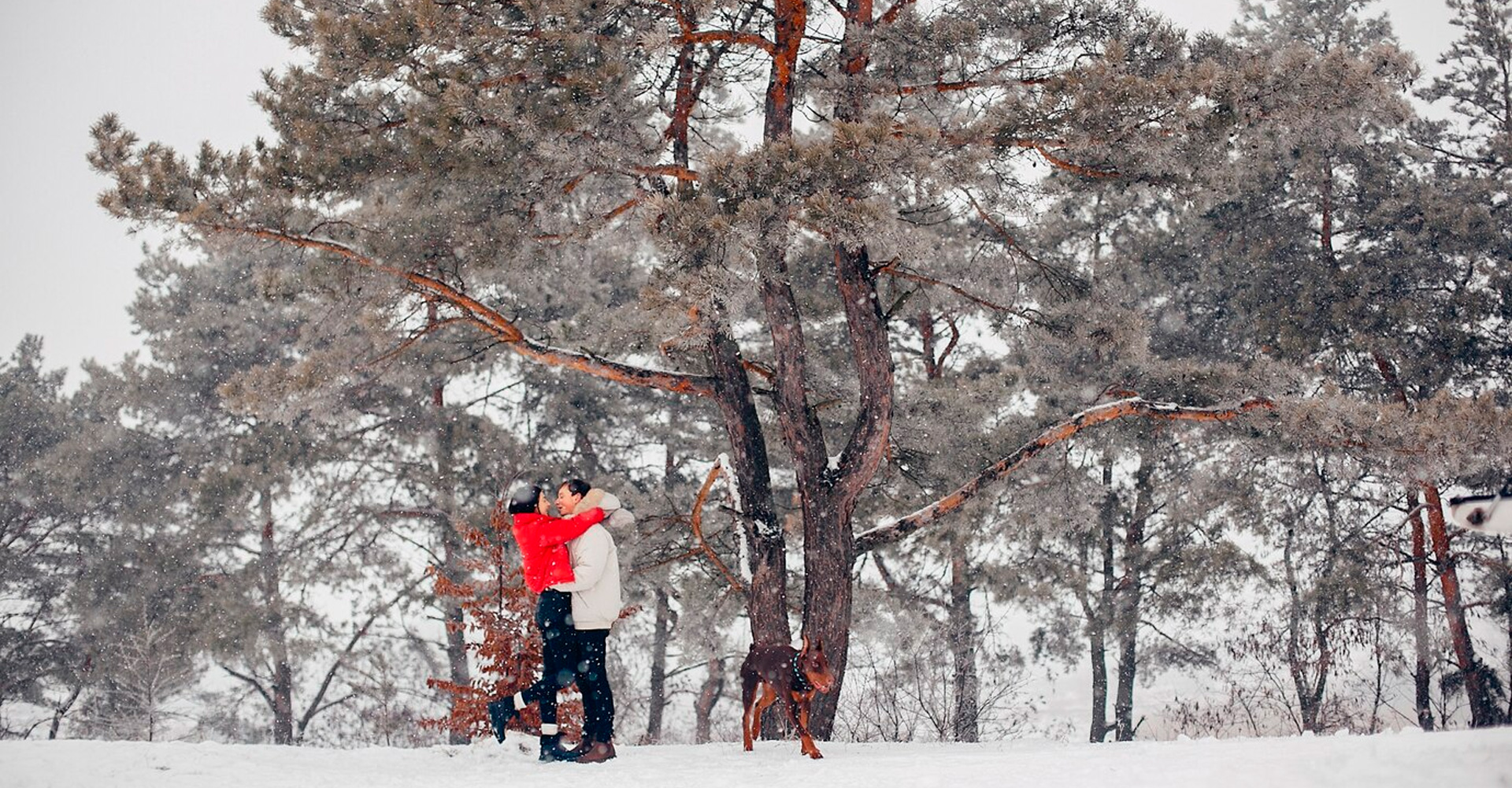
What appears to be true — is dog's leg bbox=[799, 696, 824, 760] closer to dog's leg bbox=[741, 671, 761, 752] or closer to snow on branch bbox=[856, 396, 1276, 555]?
dog's leg bbox=[741, 671, 761, 752]

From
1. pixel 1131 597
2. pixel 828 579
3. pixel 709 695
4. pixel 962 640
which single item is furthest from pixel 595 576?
pixel 709 695

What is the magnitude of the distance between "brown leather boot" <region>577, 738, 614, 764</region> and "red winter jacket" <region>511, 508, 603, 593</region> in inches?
32.4

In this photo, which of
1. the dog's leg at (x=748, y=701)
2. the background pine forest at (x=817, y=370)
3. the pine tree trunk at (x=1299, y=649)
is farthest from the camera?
the pine tree trunk at (x=1299, y=649)

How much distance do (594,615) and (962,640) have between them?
980cm

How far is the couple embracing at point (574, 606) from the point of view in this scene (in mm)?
5254

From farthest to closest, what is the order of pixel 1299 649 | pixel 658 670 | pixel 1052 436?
pixel 658 670 → pixel 1299 649 → pixel 1052 436

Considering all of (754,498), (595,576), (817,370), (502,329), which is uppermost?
(817,370)

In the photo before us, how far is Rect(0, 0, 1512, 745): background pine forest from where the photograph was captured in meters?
7.19

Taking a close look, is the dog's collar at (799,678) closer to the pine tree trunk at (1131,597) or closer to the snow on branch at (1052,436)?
the snow on branch at (1052,436)

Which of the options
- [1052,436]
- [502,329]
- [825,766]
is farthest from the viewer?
[1052,436]

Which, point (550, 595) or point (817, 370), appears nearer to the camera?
point (550, 595)

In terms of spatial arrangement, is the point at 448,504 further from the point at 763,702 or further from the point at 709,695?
the point at 763,702

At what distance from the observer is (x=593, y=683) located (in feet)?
17.3

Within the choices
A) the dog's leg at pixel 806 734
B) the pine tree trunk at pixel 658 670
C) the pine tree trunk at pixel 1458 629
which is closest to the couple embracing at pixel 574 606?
the dog's leg at pixel 806 734
